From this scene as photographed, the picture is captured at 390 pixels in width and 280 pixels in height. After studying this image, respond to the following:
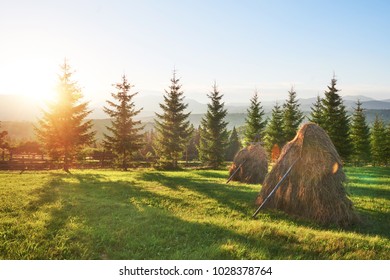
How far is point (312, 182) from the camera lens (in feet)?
34.2

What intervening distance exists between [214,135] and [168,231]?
33993 mm

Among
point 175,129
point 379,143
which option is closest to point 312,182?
point 175,129

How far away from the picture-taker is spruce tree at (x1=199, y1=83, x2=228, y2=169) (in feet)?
135

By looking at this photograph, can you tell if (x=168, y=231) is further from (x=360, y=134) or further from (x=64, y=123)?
(x=360, y=134)

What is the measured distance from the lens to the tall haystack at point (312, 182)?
10.1 m

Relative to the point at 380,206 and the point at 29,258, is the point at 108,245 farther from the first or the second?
the point at 380,206

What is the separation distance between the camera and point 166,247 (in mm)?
6879

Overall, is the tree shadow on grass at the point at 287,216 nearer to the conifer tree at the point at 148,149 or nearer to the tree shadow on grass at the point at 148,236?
the tree shadow on grass at the point at 148,236

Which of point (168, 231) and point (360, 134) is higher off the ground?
point (360, 134)

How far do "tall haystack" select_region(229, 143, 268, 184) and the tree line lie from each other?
1413mm

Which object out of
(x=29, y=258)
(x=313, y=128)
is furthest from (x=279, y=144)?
(x=29, y=258)

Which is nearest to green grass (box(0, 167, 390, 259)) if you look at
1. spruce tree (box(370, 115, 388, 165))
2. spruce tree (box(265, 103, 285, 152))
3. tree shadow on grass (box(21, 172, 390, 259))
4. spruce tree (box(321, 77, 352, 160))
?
tree shadow on grass (box(21, 172, 390, 259))

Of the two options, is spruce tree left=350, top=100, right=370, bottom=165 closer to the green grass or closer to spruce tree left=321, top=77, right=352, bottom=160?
spruce tree left=321, top=77, right=352, bottom=160

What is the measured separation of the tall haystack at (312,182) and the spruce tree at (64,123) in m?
20.8
